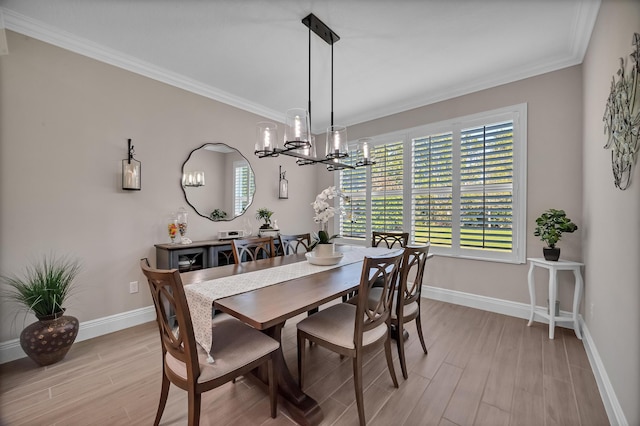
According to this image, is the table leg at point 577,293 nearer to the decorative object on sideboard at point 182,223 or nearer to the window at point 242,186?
the window at point 242,186

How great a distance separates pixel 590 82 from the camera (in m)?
2.30

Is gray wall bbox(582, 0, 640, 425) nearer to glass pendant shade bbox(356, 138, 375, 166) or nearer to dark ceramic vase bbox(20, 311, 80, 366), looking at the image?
glass pendant shade bbox(356, 138, 375, 166)

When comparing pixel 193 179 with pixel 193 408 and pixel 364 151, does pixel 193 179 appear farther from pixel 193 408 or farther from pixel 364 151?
pixel 193 408

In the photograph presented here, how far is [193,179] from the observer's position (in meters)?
3.26

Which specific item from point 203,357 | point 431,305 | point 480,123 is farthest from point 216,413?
point 480,123

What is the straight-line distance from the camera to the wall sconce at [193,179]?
3186mm

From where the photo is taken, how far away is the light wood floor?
156 centimetres

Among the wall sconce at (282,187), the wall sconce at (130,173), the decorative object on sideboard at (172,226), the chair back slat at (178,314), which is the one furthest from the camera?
the wall sconce at (282,187)

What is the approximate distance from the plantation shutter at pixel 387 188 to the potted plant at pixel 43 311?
12.2 feet

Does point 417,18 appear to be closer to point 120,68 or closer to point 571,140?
point 571,140

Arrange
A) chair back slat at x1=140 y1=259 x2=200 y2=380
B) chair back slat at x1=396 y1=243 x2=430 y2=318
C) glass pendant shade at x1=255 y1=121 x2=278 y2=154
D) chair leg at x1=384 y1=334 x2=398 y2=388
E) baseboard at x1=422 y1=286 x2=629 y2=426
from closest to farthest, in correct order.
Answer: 1. chair back slat at x1=140 y1=259 x2=200 y2=380
2. baseboard at x1=422 y1=286 x2=629 y2=426
3. chair leg at x1=384 y1=334 x2=398 y2=388
4. chair back slat at x1=396 y1=243 x2=430 y2=318
5. glass pendant shade at x1=255 y1=121 x2=278 y2=154

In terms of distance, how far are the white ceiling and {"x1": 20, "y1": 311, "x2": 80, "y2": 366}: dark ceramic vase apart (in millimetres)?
2429

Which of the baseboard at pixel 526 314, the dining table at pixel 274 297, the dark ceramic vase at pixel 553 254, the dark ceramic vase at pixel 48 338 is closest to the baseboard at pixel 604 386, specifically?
the baseboard at pixel 526 314

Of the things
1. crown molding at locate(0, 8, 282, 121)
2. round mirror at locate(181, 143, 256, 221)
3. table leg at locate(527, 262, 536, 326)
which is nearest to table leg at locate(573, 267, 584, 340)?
table leg at locate(527, 262, 536, 326)
